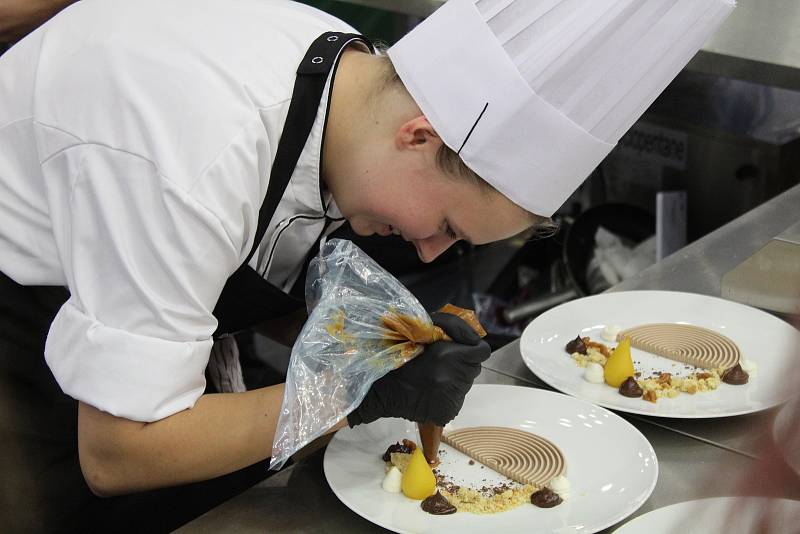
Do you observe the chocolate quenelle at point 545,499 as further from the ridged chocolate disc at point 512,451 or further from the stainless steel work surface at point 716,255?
the stainless steel work surface at point 716,255

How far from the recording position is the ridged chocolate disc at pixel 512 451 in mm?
→ 1203

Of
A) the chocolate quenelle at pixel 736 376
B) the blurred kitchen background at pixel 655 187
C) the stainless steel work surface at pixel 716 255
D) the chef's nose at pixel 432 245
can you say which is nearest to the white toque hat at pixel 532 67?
the chef's nose at pixel 432 245

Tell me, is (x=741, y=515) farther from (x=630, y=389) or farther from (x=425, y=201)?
(x=630, y=389)

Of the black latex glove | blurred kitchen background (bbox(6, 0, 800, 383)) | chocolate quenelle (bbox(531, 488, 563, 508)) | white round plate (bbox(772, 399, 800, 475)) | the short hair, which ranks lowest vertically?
blurred kitchen background (bbox(6, 0, 800, 383))

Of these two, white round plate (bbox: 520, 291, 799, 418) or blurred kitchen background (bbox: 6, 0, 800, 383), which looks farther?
blurred kitchen background (bbox: 6, 0, 800, 383)

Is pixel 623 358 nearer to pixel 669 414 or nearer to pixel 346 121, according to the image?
pixel 669 414

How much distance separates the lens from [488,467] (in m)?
1.23

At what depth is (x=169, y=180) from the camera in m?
1.03

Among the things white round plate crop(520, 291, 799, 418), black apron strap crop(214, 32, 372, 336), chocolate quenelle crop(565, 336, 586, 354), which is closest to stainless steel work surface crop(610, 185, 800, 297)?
white round plate crop(520, 291, 799, 418)

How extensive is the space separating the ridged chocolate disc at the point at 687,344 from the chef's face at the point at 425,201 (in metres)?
0.38

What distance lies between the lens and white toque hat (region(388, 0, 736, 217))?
3.71 feet

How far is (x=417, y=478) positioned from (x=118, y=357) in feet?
1.26

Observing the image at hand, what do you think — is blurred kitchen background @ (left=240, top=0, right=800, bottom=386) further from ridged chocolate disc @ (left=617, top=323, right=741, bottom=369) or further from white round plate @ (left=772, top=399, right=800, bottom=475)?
white round plate @ (left=772, top=399, right=800, bottom=475)

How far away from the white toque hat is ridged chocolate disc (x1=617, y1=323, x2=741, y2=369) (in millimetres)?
440
